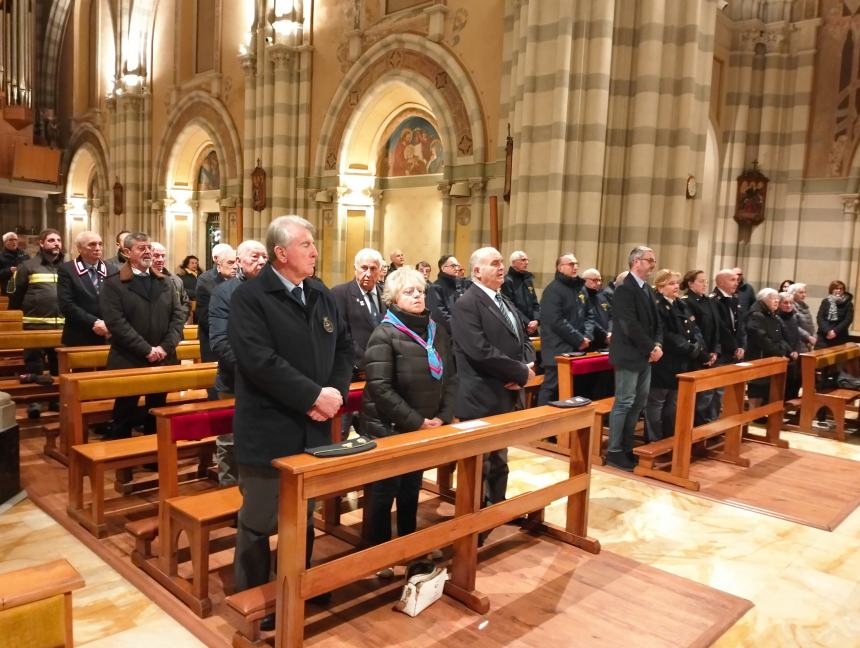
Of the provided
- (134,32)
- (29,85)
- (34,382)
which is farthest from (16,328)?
(29,85)

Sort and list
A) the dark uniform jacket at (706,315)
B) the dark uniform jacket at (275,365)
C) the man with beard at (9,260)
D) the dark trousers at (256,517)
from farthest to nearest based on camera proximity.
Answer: the man with beard at (9,260), the dark uniform jacket at (706,315), the dark trousers at (256,517), the dark uniform jacket at (275,365)

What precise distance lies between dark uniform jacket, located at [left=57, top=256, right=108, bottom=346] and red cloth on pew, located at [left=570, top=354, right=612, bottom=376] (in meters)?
3.84

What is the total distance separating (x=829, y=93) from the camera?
1164 cm

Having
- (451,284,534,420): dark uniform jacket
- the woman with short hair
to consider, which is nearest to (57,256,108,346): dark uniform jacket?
(451,284,534,420): dark uniform jacket

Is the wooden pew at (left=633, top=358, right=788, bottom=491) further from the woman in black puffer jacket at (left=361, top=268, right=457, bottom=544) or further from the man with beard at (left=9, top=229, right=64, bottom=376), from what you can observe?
the man with beard at (left=9, top=229, right=64, bottom=376)

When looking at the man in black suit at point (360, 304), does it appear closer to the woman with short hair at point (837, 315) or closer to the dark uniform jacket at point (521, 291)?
the dark uniform jacket at point (521, 291)

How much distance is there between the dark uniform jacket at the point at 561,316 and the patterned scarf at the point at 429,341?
9.92 feet

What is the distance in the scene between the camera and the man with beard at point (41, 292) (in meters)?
6.70

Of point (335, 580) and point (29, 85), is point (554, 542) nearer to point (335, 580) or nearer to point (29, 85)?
point (335, 580)

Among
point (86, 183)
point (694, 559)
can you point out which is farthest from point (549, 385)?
point (86, 183)

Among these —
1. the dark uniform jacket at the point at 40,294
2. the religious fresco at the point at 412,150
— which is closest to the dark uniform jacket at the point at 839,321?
the religious fresco at the point at 412,150

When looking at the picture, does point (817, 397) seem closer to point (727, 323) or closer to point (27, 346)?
point (727, 323)

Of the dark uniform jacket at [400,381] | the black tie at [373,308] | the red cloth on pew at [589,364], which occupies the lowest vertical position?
the red cloth on pew at [589,364]

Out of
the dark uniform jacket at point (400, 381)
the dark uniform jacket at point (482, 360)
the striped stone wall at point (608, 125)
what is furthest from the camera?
the striped stone wall at point (608, 125)
